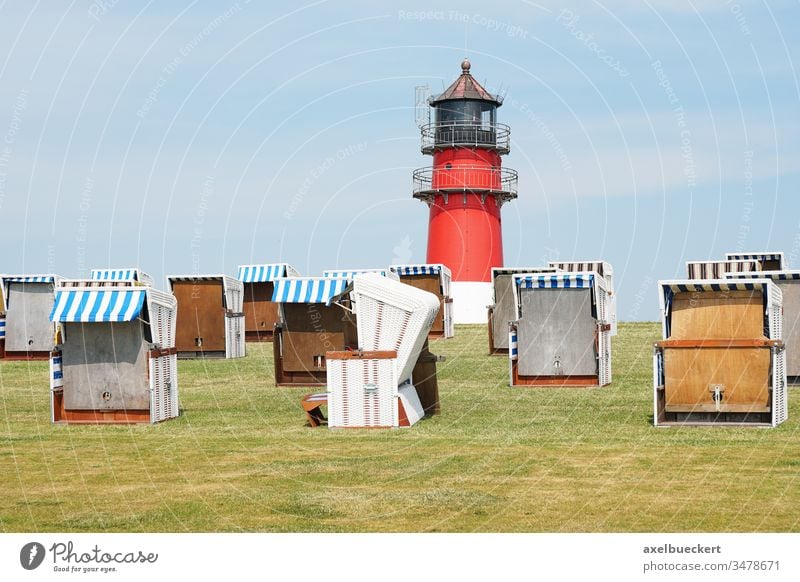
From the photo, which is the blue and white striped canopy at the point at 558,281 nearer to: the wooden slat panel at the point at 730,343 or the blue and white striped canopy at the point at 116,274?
the wooden slat panel at the point at 730,343

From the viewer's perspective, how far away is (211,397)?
22750mm

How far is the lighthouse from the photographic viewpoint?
48.1 m

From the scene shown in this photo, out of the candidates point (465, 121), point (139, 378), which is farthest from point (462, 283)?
point (139, 378)

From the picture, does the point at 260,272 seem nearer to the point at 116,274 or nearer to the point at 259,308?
the point at 259,308

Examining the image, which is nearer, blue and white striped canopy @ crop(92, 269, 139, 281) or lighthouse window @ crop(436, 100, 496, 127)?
blue and white striped canopy @ crop(92, 269, 139, 281)

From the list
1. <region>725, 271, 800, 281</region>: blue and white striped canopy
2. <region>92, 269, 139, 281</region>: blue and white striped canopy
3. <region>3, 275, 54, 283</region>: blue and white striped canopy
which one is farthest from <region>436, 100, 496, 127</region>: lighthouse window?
<region>725, 271, 800, 281</region>: blue and white striped canopy

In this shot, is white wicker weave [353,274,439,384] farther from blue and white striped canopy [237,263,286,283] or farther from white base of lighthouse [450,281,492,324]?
white base of lighthouse [450,281,492,324]

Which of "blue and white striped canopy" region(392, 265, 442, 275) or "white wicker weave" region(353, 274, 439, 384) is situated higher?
"blue and white striped canopy" region(392, 265, 442, 275)

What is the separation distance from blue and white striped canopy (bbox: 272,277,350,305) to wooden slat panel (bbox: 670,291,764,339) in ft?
26.3

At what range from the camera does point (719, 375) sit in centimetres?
1680

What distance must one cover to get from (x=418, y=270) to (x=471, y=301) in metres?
8.92

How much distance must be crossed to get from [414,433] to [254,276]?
73.3 ft

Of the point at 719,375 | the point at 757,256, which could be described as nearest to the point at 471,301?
the point at 757,256

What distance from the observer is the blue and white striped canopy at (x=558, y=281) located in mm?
23141
